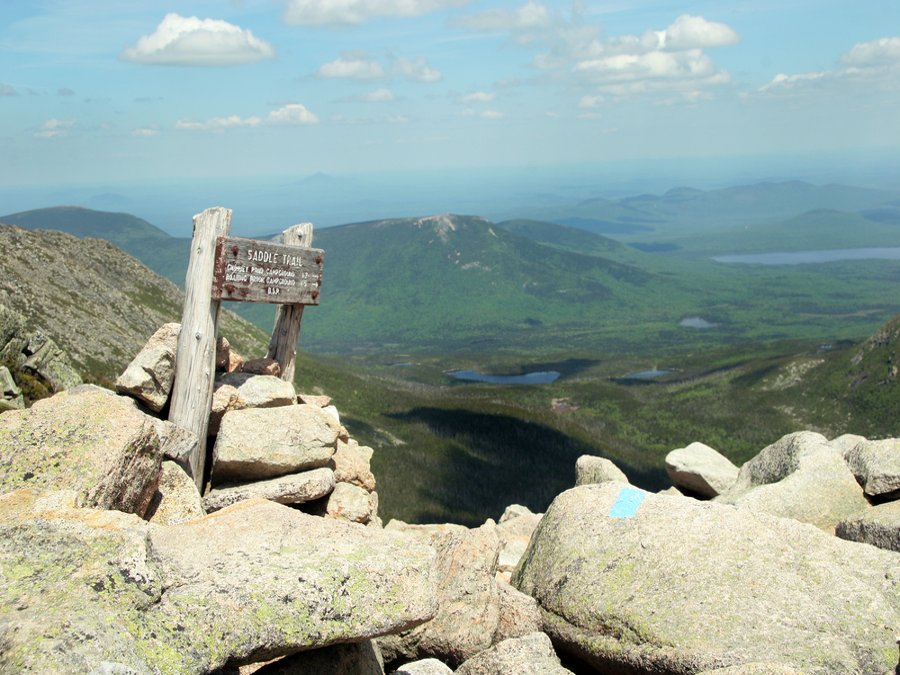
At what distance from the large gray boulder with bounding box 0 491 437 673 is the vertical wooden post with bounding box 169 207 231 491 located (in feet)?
17.3

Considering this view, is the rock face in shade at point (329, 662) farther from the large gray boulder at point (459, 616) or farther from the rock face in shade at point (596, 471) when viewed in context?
the rock face in shade at point (596, 471)

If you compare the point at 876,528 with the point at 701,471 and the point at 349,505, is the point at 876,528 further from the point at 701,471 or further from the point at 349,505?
the point at 349,505

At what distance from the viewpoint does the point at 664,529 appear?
13.4 m

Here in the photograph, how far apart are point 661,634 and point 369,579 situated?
4879 mm

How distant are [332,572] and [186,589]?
1.81m

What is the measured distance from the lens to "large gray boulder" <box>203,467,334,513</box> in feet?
48.0

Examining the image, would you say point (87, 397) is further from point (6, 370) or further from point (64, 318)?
point (64, 318)

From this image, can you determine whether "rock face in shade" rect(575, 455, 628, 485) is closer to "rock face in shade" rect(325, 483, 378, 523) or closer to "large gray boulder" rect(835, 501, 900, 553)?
"large gray boulder" rect(835, 501, 900, 553)

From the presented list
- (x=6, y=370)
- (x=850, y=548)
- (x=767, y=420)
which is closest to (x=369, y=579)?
(x=850, y=548)

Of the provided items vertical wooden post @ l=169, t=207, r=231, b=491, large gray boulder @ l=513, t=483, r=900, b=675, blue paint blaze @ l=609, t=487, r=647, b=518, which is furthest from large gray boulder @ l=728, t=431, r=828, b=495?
vertical wooden post @ l=169, t=207, r=231, b=491

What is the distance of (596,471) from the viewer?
26922mm

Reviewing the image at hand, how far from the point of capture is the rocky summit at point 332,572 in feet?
27.5

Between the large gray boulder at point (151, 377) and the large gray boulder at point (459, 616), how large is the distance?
7.22 meters

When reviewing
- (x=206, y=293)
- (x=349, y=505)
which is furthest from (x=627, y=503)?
(x=206, y=293)
